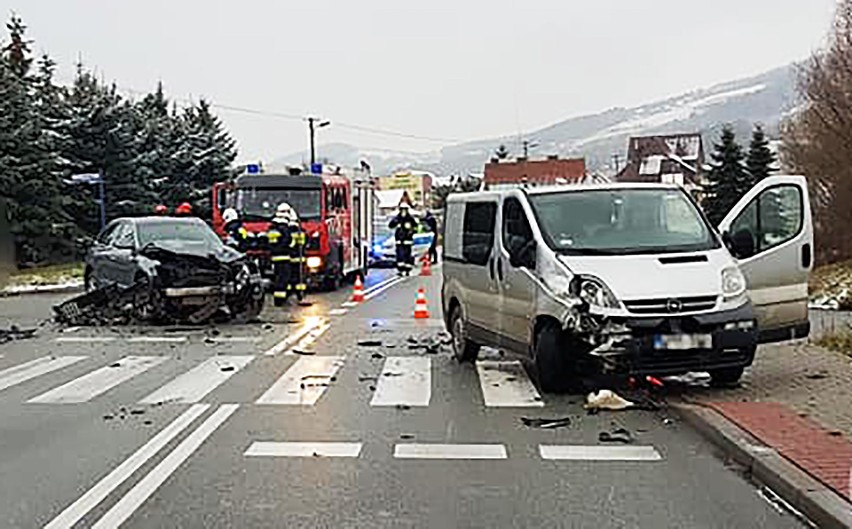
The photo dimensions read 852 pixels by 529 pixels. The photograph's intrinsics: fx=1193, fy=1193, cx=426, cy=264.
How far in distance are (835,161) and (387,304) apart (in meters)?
18.3

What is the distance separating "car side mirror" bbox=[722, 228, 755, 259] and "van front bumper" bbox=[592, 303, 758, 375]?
1367mm

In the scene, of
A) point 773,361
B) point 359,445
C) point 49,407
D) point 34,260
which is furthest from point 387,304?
point 34,260

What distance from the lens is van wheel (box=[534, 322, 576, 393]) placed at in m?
10.7

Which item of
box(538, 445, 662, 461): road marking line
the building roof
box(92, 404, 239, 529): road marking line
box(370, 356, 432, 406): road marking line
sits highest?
the building roof

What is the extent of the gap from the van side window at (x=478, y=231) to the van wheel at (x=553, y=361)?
73.9 inches

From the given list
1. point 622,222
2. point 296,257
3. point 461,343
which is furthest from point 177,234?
point 622,222

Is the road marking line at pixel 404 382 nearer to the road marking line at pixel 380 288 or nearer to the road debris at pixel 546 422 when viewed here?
the road debris at pixel 546 422

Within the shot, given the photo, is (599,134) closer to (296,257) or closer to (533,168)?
(533,168)

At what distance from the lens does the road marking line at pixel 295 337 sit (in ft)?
48.5

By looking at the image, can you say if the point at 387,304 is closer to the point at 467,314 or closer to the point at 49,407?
the point at 467,314

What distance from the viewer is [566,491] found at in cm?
717

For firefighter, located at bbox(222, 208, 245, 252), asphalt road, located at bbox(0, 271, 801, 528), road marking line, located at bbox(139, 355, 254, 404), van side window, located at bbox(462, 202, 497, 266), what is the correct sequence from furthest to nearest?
firefighter, located at bbox(222, 208, 245, 252) < van side window, located at bbox(462, 202, 497, 266) < road marking line, located at bbox(139, 355, 254, 404) < asphalt road, located at bbox(0, 271, 801, 528)

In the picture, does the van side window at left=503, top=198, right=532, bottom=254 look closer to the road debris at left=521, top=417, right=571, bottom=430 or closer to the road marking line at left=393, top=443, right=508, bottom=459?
the road debris at left=521, top=417, right=571, bottom=430

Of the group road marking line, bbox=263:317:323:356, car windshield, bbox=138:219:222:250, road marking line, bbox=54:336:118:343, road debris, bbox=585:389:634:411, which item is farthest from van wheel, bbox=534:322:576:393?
car windshield, bbox=138:219:222:250
